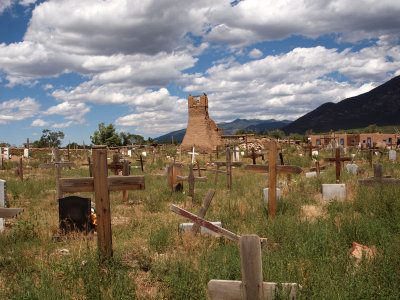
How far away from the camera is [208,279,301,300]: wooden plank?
288cm

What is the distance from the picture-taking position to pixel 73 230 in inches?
275

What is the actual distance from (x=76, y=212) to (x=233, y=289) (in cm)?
519

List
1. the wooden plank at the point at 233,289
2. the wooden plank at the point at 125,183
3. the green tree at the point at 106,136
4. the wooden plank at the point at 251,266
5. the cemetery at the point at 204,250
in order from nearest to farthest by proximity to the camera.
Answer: the wooden plank at the point at 251,266 → the wooden plank at the point at 233,289 → the cemetery at the point at 204,250 → the wooden plank at the point at 125,183 → the green tree at the point at 106,136

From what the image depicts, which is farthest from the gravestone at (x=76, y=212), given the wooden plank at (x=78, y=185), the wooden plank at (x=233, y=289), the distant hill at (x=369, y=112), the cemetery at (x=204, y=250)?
the distant hill at (x=369, y=112)

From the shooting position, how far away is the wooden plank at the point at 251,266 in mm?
2709

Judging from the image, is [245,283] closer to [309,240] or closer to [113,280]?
[113,280]

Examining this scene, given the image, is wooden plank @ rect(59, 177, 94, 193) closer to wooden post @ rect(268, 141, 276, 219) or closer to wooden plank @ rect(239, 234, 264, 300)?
wooden plank @ rect(239, 234, 264, 300)

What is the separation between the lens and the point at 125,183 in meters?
4.66

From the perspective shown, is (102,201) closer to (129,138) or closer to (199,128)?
(199,128)

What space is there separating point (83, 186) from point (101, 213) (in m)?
0.53

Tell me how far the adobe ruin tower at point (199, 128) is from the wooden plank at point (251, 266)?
38.6m

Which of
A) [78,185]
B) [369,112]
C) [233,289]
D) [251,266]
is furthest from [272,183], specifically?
[369,112]

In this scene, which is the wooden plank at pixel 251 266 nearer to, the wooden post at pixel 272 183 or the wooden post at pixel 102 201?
the wooden post at pixel 102 201

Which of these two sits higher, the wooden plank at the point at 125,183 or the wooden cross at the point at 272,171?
the wooden plank at the point at 125,183
